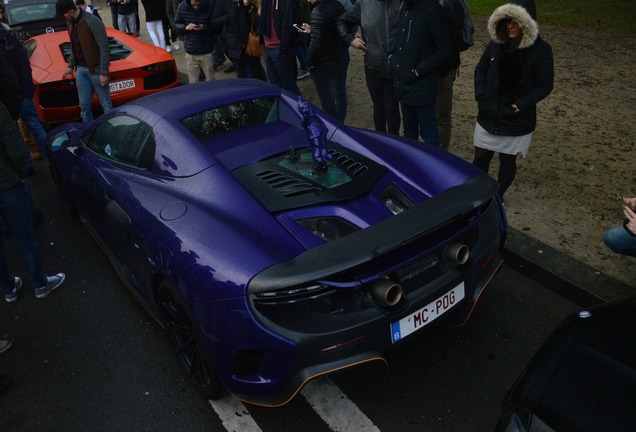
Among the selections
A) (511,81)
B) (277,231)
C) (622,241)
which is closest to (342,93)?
(511,81)

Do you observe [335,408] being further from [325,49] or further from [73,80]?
[73,80]

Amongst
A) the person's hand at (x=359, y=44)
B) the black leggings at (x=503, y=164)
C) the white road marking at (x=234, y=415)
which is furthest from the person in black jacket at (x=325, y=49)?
the white road marking at (x=234, y=415)

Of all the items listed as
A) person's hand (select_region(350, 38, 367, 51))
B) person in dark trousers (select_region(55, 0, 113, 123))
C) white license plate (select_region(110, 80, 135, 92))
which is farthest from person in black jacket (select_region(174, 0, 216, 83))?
person's hand (select_region(350, 38, 367, 51))

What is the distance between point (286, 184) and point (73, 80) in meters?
4.61

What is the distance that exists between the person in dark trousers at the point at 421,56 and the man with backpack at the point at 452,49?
0.58 ft

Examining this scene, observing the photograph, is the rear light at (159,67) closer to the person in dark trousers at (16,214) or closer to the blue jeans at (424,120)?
the person in dark trousers at (16,214)

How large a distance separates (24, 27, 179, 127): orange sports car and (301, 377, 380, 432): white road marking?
5085mm

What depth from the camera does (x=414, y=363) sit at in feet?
10.4

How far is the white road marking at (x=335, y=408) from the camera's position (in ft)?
9.21

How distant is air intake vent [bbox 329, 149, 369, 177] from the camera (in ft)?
10.6

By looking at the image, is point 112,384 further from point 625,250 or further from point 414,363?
point 625,250

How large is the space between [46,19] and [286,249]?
29.4ft

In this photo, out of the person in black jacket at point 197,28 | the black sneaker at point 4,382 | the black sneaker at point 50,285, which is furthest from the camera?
the person in black jacket at point 197,28

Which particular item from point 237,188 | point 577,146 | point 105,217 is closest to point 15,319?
point 105,217
